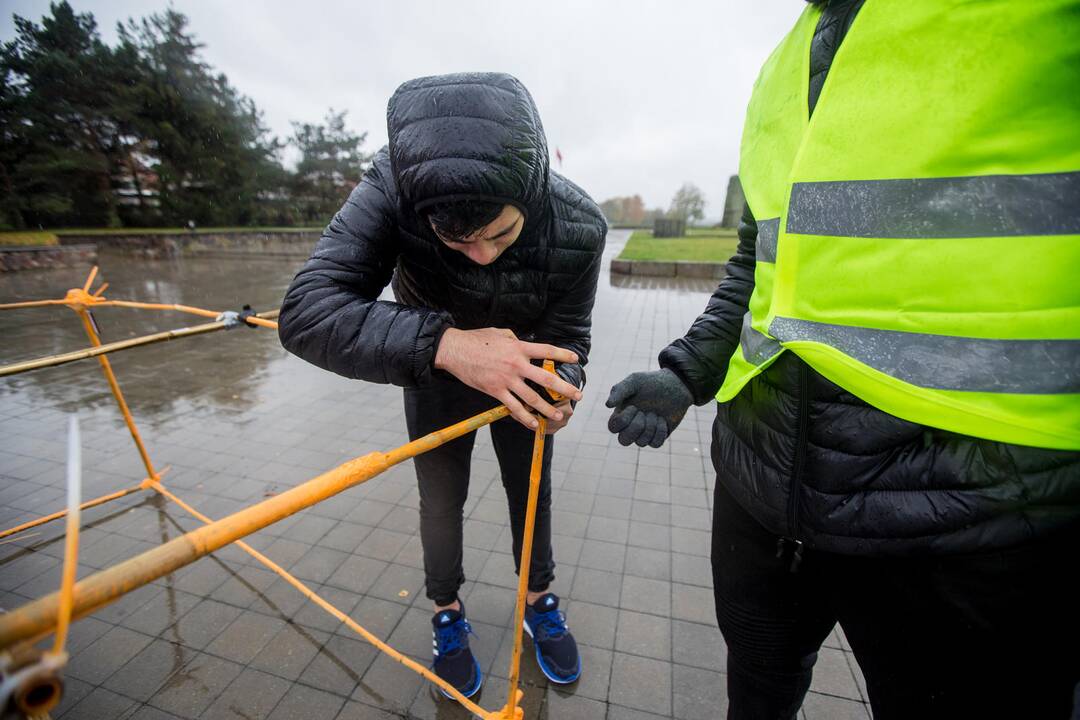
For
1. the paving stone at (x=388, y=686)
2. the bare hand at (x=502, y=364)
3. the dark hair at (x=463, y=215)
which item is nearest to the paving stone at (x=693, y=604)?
the paving stone at (x=388, y=686)

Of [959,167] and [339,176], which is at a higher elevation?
[339,176]

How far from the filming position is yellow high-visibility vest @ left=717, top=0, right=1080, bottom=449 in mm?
712

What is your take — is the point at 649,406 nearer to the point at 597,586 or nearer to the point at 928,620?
the point at 928,620

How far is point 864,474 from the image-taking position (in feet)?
3.20

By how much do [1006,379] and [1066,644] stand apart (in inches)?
19.6

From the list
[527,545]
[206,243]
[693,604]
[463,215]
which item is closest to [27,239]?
[206,243]

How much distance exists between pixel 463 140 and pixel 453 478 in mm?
1367

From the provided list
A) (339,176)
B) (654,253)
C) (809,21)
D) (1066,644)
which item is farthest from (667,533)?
(339,176)

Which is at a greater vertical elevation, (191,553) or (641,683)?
(191,553)

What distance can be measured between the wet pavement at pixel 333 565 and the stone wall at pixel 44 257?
12948 mm

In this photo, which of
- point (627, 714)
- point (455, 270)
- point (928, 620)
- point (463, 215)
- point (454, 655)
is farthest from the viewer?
point (454, 655)

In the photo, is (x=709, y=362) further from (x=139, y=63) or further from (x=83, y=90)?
(x=139, y=63)

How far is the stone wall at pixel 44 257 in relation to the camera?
1388cm

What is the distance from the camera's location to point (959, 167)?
77 cm
